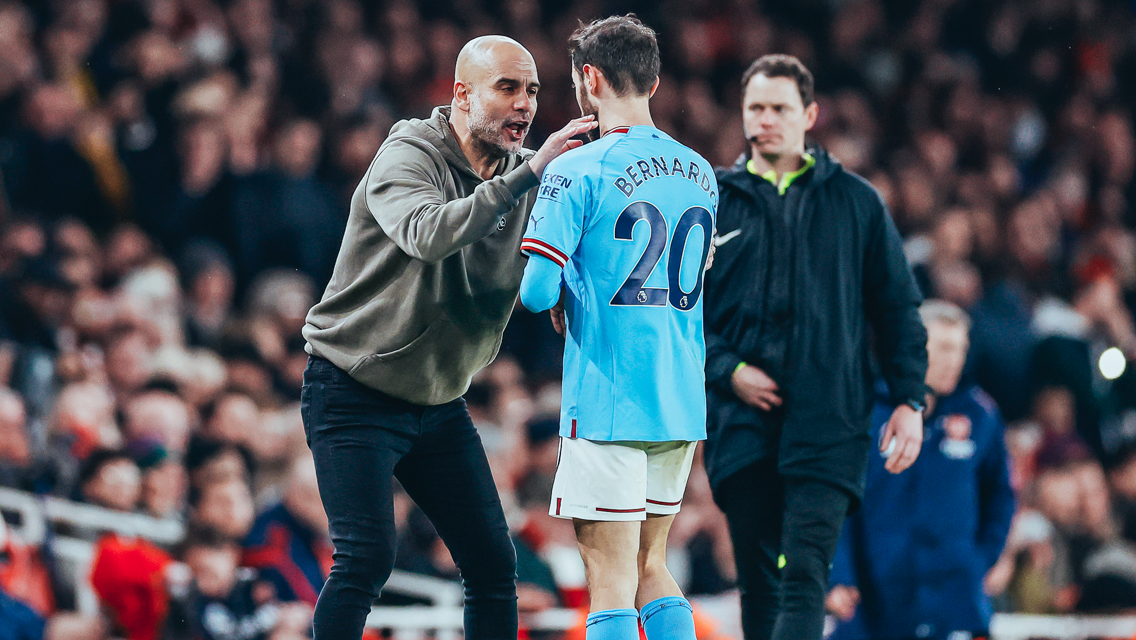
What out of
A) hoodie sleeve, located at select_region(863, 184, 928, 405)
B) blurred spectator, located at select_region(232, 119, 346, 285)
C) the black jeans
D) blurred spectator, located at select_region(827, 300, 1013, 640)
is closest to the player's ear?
the black jeans

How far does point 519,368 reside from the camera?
9414 millimetres

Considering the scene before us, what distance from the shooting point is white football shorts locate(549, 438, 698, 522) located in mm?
3631

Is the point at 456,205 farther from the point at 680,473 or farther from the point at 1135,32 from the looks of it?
the point at 1135,32

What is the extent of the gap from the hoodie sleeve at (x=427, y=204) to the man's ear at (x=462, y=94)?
241 millimetres

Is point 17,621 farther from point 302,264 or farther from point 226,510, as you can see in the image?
point 302,264

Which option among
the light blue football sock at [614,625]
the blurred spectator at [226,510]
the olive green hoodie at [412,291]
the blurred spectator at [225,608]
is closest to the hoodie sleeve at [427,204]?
the olive green hoodie at [412,291]

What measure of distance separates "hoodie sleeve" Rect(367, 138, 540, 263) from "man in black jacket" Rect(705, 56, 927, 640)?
1.20 m

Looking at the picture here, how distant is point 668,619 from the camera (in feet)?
12.1

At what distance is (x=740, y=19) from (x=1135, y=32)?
420 cm

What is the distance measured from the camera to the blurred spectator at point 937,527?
19.8 feet

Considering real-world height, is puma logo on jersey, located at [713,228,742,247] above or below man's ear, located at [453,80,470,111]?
below

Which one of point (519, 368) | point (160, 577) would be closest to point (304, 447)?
point (160, 577)

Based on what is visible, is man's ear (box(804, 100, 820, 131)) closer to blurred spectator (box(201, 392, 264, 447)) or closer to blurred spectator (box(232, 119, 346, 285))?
blurred spectator (box(201, 392, 264, 447))

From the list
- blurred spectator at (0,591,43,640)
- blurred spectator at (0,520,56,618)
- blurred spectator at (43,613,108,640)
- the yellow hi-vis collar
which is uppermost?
the yellow hi-vis collar
